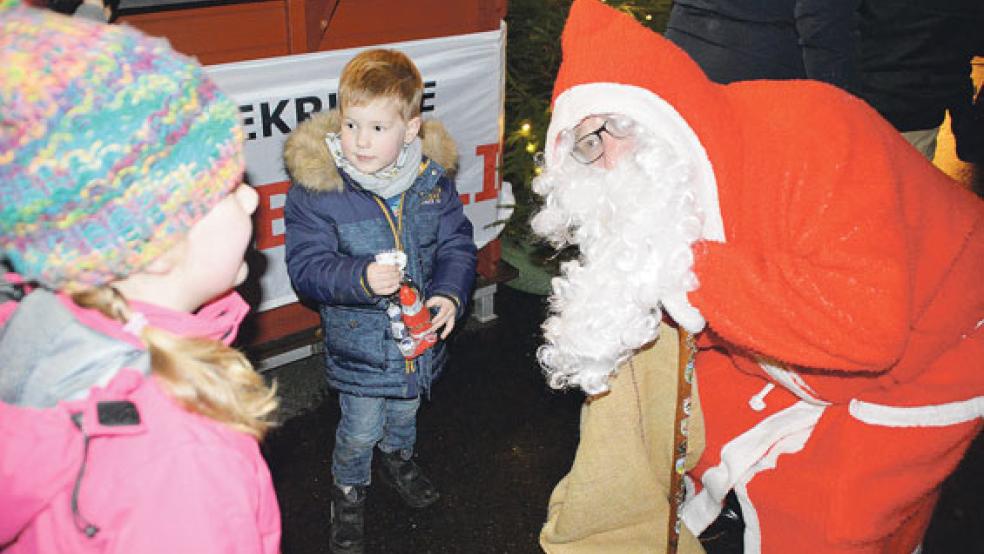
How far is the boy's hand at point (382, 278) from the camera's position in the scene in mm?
2529

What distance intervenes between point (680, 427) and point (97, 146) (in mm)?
1652

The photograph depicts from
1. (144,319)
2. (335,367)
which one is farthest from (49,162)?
(335,367)

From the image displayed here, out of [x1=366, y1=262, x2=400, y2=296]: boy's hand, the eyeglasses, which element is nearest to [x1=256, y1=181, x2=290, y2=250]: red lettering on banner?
[x1=366, y1=262, x2=400, y2=296]: boy's hand

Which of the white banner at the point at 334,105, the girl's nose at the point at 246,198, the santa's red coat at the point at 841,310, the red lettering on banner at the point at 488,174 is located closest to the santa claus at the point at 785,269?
the santa's red coat at the point at 841,310

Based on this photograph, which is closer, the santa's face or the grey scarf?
the santa's face

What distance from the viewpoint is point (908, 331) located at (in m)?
1.85

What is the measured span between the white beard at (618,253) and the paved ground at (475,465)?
1096 mm

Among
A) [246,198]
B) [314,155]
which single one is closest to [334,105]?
[314,155]

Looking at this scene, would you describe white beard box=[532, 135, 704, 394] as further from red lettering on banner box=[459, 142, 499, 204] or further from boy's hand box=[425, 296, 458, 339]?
red lettering on banner box=[459, 142, 499, 204]

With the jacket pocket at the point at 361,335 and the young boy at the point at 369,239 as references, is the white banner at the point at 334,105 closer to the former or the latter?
the young boy at the point at 369,239

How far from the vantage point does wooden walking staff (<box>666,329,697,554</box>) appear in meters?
2.22

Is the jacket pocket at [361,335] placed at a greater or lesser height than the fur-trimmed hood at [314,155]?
lesser

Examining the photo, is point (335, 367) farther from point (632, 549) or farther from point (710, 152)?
point (710, 152)

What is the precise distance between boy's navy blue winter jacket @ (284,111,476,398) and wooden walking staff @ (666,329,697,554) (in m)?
0.88
